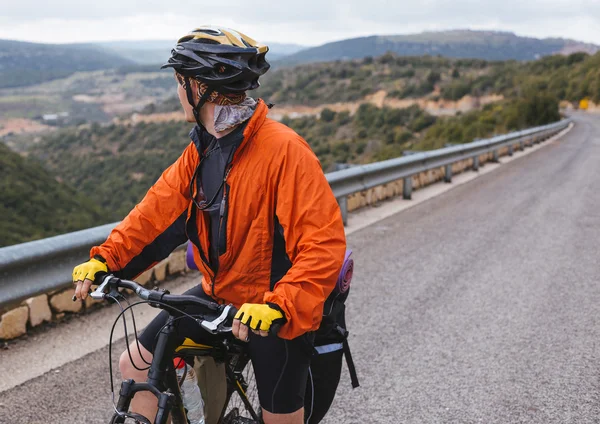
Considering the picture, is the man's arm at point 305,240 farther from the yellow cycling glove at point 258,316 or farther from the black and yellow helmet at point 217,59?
the black and yellow helmet at point 217,59

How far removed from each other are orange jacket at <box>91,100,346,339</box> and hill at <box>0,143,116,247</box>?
1847cm

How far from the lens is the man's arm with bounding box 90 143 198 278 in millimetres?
2377

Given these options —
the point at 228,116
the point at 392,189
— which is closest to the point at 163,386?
the point at 228,116

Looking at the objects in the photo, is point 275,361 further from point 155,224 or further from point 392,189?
point 392,189

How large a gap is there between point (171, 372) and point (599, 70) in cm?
8220

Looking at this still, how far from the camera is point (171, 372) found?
6.76 feet

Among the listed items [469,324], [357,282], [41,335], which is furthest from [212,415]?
[357,282]

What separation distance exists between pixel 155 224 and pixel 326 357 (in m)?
0.81

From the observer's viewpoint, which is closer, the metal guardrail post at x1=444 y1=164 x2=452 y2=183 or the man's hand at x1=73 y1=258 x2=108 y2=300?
the man's hand at x1=73 y1=258 x2=108 y2=300

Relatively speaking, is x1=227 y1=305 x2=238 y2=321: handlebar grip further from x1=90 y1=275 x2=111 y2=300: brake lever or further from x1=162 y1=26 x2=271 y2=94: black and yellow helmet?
x1=162 y1=26 x2=271 y2=94: black and yellow helmet

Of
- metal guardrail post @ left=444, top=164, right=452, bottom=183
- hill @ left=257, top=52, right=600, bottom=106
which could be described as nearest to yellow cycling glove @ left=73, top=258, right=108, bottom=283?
metal guardrail post @ left=444, top=164, right=452, bottom=183

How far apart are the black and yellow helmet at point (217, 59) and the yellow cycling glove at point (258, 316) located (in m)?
0.75

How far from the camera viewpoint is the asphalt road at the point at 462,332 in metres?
3.60

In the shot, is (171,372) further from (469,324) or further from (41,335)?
(469,324)
